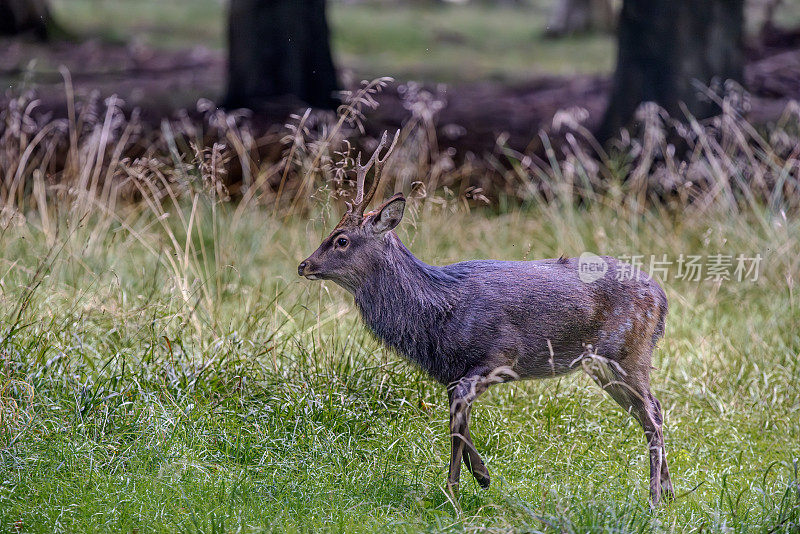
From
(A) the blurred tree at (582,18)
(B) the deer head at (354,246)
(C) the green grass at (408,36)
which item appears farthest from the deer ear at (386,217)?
(A) the blurred tree at (582,18)

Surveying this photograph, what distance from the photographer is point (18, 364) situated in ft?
14.6

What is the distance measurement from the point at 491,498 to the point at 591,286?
1.03m

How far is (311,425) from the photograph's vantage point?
14.3 ft

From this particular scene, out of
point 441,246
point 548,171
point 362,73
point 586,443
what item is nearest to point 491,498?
point 586,443

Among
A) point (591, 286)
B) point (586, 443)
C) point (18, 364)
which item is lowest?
point (586, 443)

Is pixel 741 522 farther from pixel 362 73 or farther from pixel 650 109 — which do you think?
pixel 362 73

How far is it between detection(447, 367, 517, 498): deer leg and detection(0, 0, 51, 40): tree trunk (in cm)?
1313

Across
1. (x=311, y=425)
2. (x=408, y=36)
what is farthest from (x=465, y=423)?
(x=408, y=36)

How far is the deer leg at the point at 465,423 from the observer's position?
3875mm

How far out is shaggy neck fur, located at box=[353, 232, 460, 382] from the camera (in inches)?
159

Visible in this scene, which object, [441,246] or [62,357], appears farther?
[441,246]

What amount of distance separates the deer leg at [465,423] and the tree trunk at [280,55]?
24.5ft

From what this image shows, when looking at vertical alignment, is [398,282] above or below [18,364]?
above

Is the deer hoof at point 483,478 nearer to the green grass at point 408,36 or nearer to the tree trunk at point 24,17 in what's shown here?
the green grass at point 408,36
